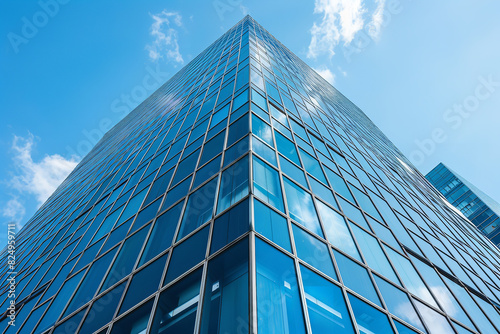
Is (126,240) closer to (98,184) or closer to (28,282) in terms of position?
(28,282)

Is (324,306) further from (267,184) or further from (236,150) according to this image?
(236,150)

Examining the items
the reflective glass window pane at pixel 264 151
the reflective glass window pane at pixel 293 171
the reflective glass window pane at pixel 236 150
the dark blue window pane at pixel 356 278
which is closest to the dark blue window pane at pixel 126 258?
the reflective glass window pane at pixel 236 150

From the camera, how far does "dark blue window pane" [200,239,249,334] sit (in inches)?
200

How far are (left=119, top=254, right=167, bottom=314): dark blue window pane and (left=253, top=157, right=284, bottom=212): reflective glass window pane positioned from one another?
2940 mm

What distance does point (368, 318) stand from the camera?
21.6 ft

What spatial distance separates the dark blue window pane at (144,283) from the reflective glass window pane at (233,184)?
2.06 meters

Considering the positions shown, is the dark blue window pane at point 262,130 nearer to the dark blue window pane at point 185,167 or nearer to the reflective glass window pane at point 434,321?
the dark blue window pane at point 185,167

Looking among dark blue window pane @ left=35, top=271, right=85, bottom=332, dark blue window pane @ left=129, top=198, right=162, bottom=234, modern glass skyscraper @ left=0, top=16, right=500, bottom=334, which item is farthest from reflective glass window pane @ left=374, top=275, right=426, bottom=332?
dark blue window pane @ left=35, top=271, right=85, bottom=332

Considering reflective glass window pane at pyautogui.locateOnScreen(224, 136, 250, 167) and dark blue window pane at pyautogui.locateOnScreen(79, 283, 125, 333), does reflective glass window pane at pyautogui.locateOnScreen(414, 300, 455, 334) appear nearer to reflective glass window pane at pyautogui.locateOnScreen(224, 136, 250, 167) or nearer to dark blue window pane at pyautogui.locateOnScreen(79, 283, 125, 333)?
reflective glass window pane at pyautogui.locateOnScreen(224, 136, 250, 167)

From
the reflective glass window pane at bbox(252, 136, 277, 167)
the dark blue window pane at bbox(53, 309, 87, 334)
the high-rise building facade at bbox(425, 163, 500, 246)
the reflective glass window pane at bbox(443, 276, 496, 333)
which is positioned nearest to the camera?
the dark blue window pane at bbox(53, 309, 87, 334)

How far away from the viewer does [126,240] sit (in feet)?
33.6

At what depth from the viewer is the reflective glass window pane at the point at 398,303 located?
750cm

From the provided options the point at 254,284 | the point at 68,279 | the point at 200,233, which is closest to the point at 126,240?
the point at 68,279

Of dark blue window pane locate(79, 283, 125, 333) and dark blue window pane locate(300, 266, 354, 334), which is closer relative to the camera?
dark blue window pane locate(300, 266, 354, 334)
